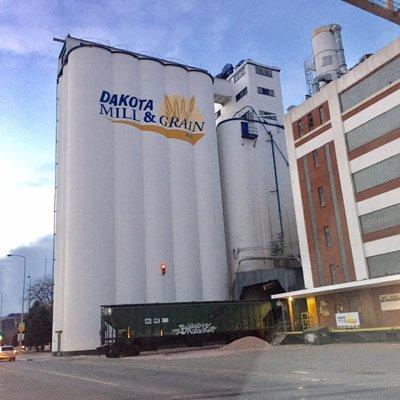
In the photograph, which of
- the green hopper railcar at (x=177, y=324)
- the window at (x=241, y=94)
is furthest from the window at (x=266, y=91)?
the green hopper railcar at (x=177, y=324)

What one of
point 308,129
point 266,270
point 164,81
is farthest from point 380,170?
point 164,81

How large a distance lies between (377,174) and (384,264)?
22.6 feet

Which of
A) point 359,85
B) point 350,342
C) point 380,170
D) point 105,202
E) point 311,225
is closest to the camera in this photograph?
point 350,342

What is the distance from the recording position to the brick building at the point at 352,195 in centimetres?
3688

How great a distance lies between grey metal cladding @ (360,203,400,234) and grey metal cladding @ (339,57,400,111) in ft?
30.8

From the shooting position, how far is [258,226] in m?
60.1

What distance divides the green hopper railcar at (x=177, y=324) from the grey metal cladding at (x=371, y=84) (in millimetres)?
19246

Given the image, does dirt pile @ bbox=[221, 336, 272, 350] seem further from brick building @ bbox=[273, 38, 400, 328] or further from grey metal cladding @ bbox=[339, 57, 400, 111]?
grey metal cladding @ bbox=[339, 57, 400, 111]

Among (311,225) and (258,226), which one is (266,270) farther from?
(311,225)

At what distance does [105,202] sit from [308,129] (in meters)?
21.6

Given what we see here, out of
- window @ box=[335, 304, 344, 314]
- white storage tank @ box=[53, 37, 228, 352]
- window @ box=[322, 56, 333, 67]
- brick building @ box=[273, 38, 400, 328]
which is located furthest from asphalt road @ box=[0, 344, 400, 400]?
window @ box=[322, 56, 333, 67]

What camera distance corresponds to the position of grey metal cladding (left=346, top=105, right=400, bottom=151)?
36.9m

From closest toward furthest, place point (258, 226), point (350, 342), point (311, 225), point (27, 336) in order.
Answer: point (350, 342) < point (311, 225) < point (258, 226) < point (27, 336)

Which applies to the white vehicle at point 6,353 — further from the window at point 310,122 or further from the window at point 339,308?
the window at point 310,122
